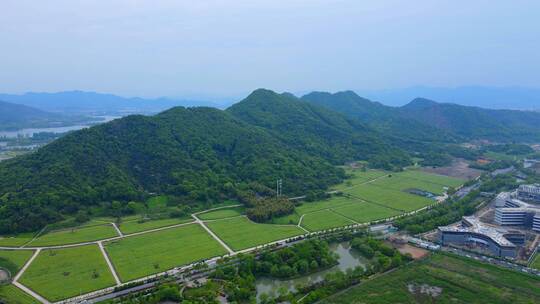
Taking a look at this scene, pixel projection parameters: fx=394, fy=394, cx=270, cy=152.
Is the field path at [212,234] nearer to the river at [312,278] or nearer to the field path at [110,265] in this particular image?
the river at [312,278]

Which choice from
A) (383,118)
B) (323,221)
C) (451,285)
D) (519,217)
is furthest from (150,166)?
(383,118)

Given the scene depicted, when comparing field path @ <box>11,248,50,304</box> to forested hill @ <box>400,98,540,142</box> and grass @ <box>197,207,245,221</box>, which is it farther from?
forested hill @ <box>400,98,540,142</box>

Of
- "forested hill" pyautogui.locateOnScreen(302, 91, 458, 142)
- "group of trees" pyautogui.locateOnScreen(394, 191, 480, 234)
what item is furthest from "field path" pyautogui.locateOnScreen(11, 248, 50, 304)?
"forested hill" pyautogui.locateOnScreen(302, 91, 458, 142)

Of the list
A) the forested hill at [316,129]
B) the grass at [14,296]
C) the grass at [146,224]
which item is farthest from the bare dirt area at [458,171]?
the grass at [14,296]

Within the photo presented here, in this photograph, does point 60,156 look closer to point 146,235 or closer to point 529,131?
point 146,235

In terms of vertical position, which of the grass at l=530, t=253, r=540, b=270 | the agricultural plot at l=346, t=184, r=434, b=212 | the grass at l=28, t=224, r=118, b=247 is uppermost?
the grass at l=28, t=224, r=118, b=247

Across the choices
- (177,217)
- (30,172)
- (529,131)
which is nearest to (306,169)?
(177,217)
